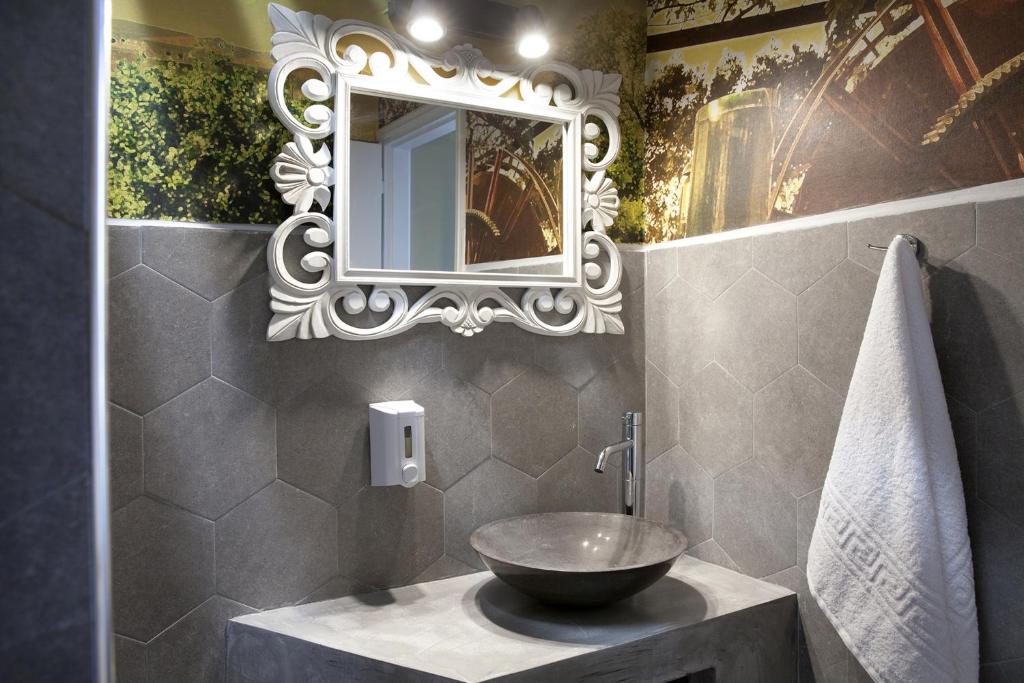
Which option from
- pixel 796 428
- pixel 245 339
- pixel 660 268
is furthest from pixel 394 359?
pixel 796 428

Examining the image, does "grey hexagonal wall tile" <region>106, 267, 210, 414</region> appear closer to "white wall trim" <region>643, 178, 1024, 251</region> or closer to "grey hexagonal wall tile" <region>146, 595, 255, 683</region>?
"grey hexagonal wall tile" <region>146, 595, 255, 683</region>

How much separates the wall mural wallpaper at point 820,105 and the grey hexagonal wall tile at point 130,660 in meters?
1.48

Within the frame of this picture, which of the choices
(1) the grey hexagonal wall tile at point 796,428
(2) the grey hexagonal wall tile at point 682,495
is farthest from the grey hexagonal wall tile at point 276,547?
(1) the grey hexagonal wall tile at point 796,428

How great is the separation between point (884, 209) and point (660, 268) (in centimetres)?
61

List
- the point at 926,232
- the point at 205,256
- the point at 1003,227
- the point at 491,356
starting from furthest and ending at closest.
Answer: the point at 491,356
the point at 205,256
the point at 926,232
the point at 1003,227

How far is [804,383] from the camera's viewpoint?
1.57 metres

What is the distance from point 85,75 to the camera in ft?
1.34

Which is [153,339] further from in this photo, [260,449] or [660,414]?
[660,414]

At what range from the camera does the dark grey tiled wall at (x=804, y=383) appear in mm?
1239

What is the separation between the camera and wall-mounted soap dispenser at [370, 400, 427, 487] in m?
1.55

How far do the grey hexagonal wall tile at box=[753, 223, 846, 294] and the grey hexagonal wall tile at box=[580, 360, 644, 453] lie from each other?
0.46 meters

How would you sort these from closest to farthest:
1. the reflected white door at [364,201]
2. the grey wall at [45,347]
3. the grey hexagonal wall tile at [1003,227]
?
the grey wall at [45,347], the grey hexagonal wall tile at [1003,227], the reflected white door at [364,201]

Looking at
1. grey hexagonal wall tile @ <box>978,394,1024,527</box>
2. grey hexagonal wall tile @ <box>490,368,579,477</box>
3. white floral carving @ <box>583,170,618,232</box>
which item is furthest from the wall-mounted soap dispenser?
grey hexagonal wall tile @ <box>978,394,1024,527</box>

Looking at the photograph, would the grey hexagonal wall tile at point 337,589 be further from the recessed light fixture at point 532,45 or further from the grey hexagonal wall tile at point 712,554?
the recessed light fixture at point 532,45
